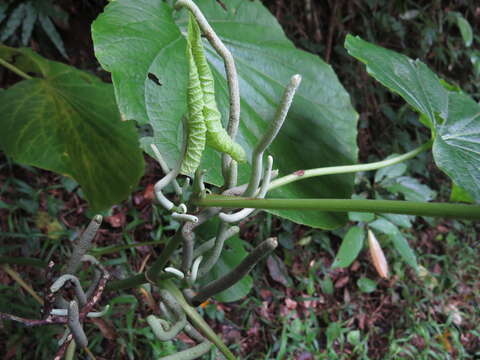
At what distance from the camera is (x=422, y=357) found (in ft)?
5.50

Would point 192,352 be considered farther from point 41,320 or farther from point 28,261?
point 28,261

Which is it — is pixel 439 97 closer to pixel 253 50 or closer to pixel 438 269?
pixel 253 50

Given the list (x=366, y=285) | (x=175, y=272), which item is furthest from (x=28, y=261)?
(x=366, y=285)

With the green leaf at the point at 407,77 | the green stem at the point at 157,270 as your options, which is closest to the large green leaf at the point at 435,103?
the green leaf at the point at 407,77

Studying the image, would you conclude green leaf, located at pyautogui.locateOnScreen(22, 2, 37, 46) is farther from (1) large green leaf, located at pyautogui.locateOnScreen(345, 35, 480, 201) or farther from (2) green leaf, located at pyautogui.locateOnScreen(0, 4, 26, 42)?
(1) large green leaf, located at pyautogui.locateOnScreen(345, 35, 480, 201)

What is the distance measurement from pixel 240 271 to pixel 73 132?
1.59 feet

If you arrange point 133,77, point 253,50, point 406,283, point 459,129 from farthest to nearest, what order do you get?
point 406,283, point 253,50, point 459,129, point 133,77

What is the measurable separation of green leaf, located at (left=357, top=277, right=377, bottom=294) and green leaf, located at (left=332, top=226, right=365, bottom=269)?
0.44 m

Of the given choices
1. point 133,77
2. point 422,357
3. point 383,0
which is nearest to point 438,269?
point 422,357

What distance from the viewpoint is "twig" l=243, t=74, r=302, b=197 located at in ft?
1.15

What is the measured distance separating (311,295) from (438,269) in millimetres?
697

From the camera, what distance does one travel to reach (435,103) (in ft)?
2.13

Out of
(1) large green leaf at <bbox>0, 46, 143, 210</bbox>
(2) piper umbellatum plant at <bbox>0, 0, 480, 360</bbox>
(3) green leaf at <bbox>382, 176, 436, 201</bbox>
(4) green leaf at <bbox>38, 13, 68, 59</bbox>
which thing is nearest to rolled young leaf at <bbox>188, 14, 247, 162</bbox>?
(2) piper umbellatum plant at <bbox>0, 0, 480, 360</bbox>

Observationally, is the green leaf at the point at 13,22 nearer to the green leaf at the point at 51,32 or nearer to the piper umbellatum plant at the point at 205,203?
the green leaf at the point at 51,32
